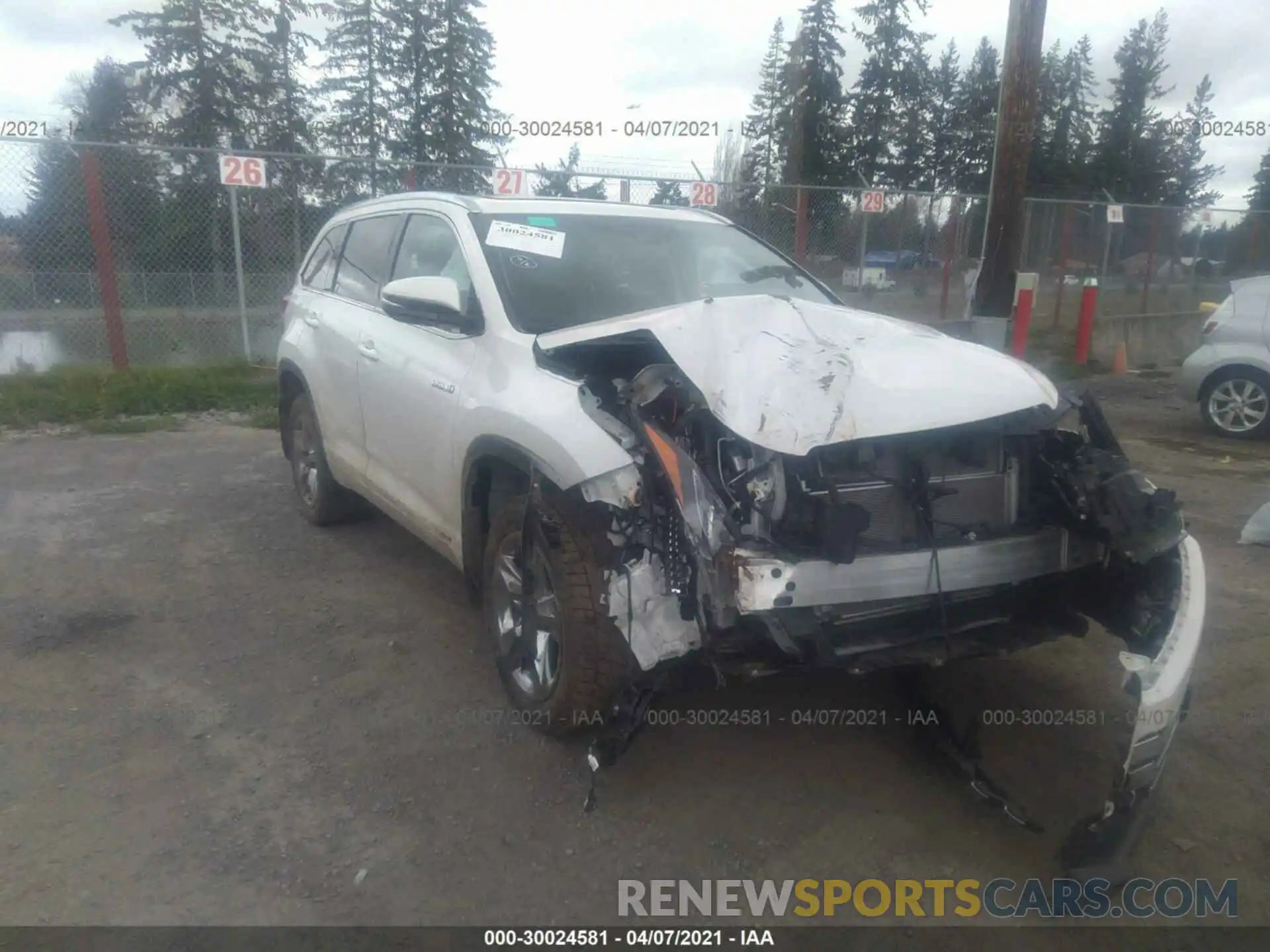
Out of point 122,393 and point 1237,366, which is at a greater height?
point 1237,366

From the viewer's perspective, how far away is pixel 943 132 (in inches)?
1524

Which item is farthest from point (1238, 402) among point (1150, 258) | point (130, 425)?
point (1150, 258)

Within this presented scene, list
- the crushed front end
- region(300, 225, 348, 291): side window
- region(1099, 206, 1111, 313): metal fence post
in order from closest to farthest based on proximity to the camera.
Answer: the crushed front end, region(300, 225, 348, 291): side window, region(1099, 206, 1111, 313): metal fence post

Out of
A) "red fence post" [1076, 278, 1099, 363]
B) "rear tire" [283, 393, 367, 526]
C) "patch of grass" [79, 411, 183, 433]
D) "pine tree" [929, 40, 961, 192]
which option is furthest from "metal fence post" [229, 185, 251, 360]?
"pine tree" [929, 40, 961, 192]

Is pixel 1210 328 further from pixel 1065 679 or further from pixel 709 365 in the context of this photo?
pixel 709 365

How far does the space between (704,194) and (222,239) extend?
19.7ft

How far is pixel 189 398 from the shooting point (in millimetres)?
9672

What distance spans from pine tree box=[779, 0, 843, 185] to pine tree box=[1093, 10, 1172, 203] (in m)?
14.5

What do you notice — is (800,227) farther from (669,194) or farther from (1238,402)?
(1238,402)

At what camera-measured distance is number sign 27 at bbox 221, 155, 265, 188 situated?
1006 centimetres

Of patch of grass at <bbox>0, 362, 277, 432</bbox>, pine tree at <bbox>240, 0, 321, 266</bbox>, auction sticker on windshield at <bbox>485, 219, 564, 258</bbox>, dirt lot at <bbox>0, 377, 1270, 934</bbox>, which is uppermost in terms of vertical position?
pine tree at <bbox>240, 0, 321, 266</bbox>

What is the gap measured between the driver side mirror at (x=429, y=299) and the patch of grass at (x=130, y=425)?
6.05 m

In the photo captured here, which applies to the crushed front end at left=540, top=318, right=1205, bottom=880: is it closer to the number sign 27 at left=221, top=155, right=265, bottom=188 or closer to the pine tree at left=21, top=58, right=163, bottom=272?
the number sign 27 at left=221, top=155, right=265, bottom=188

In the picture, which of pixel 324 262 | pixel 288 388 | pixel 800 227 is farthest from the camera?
pixel 800 227
